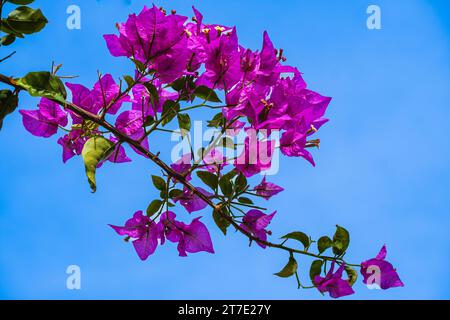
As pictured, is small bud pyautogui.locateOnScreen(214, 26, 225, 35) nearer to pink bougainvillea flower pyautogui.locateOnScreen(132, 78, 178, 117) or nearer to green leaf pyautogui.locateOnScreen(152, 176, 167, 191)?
pink bougainvillea flower pyautogui.locateOnScreen(132, 78, 178, 117)

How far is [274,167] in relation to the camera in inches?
31.8

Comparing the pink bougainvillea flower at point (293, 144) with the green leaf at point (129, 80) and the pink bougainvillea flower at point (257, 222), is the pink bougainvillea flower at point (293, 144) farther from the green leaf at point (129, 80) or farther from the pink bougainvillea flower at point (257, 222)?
the green leaf at point (129, 80)

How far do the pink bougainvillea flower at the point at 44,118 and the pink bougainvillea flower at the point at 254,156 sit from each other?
0.33 meters

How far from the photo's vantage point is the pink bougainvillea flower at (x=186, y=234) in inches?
34.8

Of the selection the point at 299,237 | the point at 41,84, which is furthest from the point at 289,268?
the point at 41,84

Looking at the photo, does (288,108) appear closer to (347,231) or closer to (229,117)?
(229,117)

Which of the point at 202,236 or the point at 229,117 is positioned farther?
the point at 202,236

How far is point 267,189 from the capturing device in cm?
84

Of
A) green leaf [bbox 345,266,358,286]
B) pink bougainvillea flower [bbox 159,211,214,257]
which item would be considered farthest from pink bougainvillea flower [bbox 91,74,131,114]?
green leaf [bbox 345,266,358,286]

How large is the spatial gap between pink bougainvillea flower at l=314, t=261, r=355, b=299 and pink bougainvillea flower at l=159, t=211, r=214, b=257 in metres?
0.19

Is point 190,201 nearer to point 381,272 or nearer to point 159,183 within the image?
point 159,183

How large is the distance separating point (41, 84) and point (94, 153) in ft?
0.38

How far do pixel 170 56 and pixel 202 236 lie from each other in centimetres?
31

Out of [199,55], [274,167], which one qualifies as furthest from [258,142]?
[199,55]
